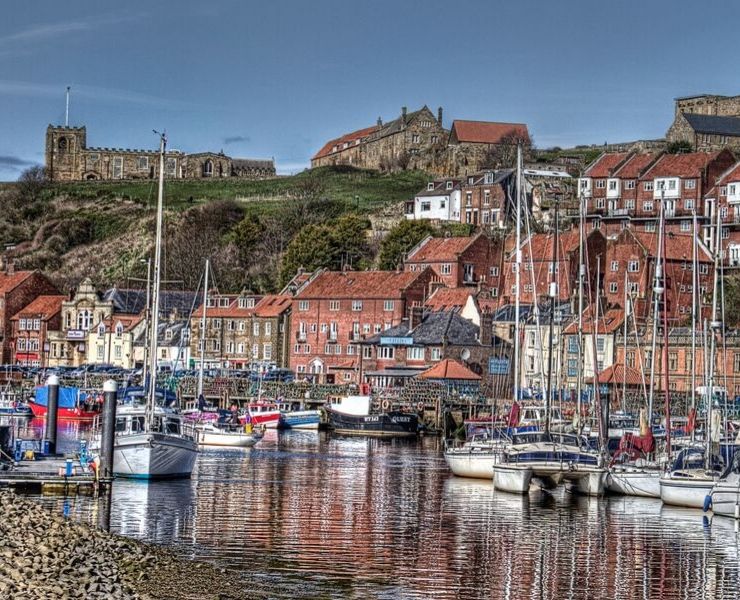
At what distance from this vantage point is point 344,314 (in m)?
113

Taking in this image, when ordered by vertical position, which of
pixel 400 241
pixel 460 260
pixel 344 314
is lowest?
pixel 344 314

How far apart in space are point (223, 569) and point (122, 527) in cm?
659

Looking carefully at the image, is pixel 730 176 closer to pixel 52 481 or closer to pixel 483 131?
pixel 483 131

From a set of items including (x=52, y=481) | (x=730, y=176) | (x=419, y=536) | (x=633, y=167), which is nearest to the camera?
(x=419, y=536)

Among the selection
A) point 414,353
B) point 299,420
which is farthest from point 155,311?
point 414,353

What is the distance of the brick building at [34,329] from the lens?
5295 inches

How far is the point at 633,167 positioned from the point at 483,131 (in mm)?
39190

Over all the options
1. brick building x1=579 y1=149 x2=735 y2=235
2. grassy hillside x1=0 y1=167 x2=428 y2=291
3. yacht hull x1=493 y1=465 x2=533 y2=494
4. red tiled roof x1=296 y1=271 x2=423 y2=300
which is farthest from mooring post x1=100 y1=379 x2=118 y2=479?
grassy hillside x1=0 y1=167 x2=428 y2=291

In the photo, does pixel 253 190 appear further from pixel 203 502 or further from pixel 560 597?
pixel 560 597

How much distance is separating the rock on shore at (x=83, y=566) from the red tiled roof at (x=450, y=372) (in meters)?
64.8

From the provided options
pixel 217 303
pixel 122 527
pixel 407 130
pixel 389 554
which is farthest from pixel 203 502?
pixel 407 130

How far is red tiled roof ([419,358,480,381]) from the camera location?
9644cm

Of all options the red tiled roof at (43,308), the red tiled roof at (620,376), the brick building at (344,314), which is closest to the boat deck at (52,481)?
the red tiled roof at (620,376)

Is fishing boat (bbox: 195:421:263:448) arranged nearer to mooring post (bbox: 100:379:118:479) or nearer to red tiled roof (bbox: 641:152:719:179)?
mooring post (bbox: 100:379:118:479)
